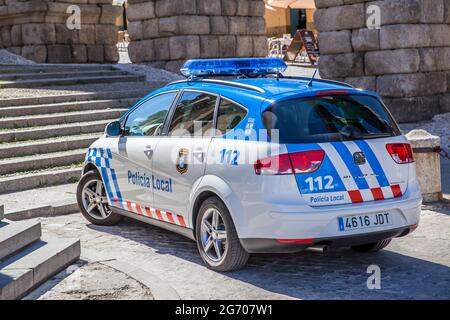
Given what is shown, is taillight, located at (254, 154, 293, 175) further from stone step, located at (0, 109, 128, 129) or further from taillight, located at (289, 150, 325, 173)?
stone step, located at (0, 109, 128, 129)

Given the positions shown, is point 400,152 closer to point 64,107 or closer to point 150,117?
point 150,117

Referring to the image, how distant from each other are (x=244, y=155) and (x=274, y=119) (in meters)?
0.35

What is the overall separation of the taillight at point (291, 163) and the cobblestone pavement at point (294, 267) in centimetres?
86

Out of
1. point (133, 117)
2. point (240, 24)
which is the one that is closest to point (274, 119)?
point (133, 117)

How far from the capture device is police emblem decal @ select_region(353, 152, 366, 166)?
18.7 ft

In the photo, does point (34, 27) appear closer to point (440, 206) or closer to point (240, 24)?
point (240, 24)

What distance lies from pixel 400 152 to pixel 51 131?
7.13 meters

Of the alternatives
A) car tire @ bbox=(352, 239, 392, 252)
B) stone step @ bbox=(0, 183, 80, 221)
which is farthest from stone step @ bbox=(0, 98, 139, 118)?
car tire @ bbox=(352, 239, 392, 252)

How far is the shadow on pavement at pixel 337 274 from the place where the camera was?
5.41m

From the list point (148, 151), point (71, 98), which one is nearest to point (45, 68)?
point (71, 98)

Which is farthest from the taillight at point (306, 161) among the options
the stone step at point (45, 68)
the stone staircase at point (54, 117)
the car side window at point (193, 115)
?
the stone step at point (45, 68)

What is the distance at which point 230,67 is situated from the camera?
6805 millimetres

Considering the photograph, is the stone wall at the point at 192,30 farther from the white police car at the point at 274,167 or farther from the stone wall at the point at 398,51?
the white police car at the point at 274,167

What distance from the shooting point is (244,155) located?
571cm
